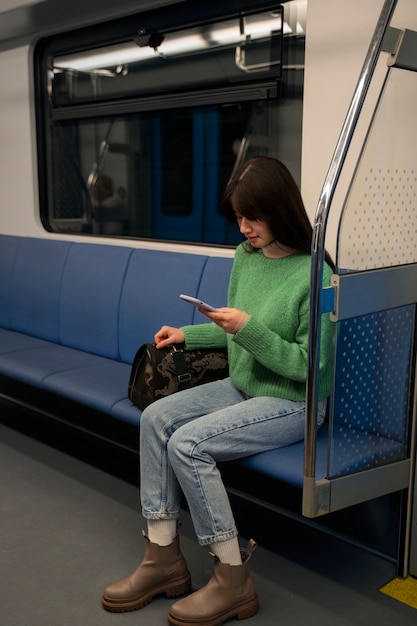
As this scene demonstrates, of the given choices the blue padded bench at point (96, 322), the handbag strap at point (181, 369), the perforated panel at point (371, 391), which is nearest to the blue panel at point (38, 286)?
the blue padded bench at point (96, 322)

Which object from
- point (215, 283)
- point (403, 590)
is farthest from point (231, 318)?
point (403, 590)

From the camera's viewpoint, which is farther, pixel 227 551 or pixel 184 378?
pixel 184 378

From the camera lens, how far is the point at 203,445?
94.3 inches

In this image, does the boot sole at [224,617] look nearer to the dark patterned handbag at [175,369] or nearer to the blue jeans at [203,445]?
the blue jeans at [203,445]

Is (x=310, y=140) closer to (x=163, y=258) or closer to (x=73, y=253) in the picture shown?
(x=163, y=258)

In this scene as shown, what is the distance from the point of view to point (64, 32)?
4.69m

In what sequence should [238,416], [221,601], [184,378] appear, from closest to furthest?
[221,601] < [238,416] < [184,378]

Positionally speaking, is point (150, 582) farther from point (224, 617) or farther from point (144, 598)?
point (224, 617)

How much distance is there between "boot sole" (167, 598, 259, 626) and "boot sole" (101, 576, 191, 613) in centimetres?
14

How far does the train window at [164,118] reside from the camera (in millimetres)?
3594

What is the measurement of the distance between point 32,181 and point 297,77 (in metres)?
2.35

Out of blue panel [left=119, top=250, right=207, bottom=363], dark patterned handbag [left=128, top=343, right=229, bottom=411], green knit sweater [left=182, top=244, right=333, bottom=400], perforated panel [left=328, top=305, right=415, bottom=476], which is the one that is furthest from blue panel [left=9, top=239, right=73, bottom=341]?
perforated panel [left=328, top=305, right=415, bottom=476]

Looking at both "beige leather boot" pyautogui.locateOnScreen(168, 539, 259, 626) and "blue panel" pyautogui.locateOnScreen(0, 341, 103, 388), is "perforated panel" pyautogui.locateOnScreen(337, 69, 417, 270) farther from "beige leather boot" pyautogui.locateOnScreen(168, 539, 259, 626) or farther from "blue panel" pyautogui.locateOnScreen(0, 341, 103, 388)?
"blue panel" pyautogui.locateOnScreen(0, 341, 103, 388)

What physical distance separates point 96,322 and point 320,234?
2333 mm
